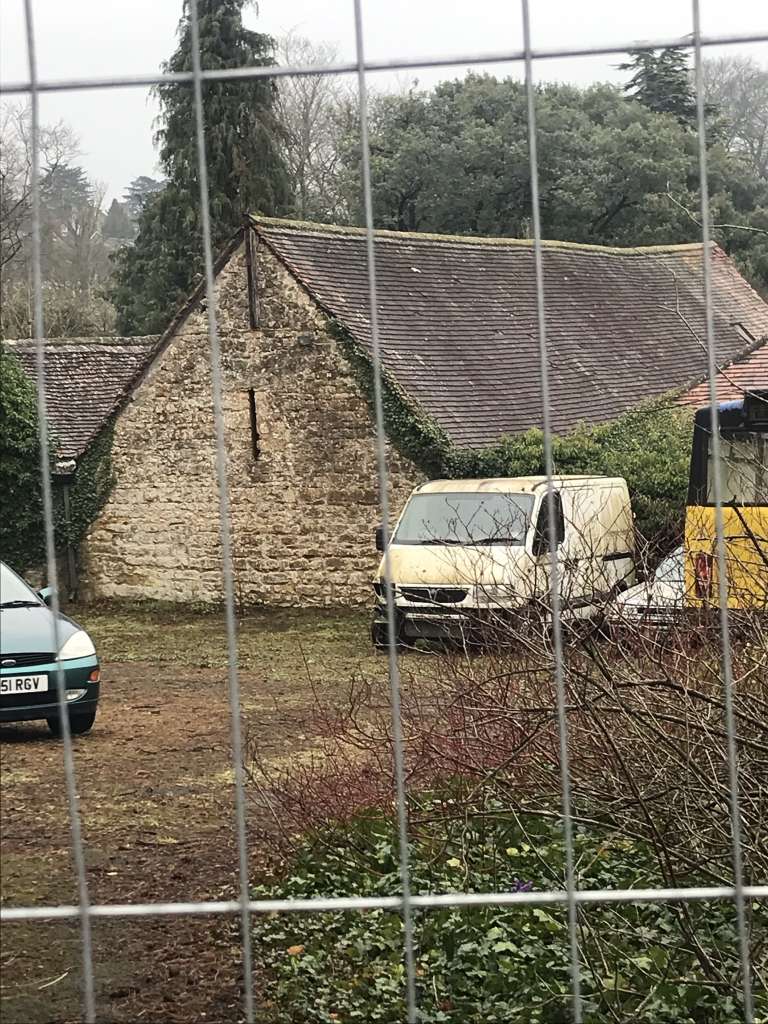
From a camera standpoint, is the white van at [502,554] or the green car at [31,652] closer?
the green car at [31,652]

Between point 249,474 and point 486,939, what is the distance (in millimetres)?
1025

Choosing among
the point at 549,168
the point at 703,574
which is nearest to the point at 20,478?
the point at 549,168

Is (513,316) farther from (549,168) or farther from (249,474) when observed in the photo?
(249,474)

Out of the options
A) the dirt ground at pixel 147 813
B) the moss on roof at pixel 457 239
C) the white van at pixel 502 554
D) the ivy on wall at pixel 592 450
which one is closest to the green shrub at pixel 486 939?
the dirt ground at pixel 147 813

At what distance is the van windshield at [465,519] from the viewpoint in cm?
196

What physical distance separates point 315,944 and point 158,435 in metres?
0.85

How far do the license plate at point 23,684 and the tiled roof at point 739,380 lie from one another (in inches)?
44.3

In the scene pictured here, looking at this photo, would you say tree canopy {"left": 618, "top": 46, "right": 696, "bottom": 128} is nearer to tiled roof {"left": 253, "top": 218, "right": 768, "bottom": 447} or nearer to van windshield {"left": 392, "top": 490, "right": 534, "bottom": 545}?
tiled roof {"left": 253, "top": 218, "right": 768, "bottom": 447}

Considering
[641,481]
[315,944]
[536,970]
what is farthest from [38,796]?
[641,481]

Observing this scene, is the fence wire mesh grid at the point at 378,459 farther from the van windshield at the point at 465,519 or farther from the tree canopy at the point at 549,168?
the van windshield at the point at 465,519

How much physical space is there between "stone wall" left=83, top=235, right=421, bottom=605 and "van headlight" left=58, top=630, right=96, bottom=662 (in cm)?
9

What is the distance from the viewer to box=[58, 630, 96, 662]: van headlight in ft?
4.73

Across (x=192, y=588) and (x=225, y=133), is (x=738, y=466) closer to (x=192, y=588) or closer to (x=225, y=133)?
(x=192, y=588)

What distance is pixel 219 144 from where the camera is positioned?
1436 mm
